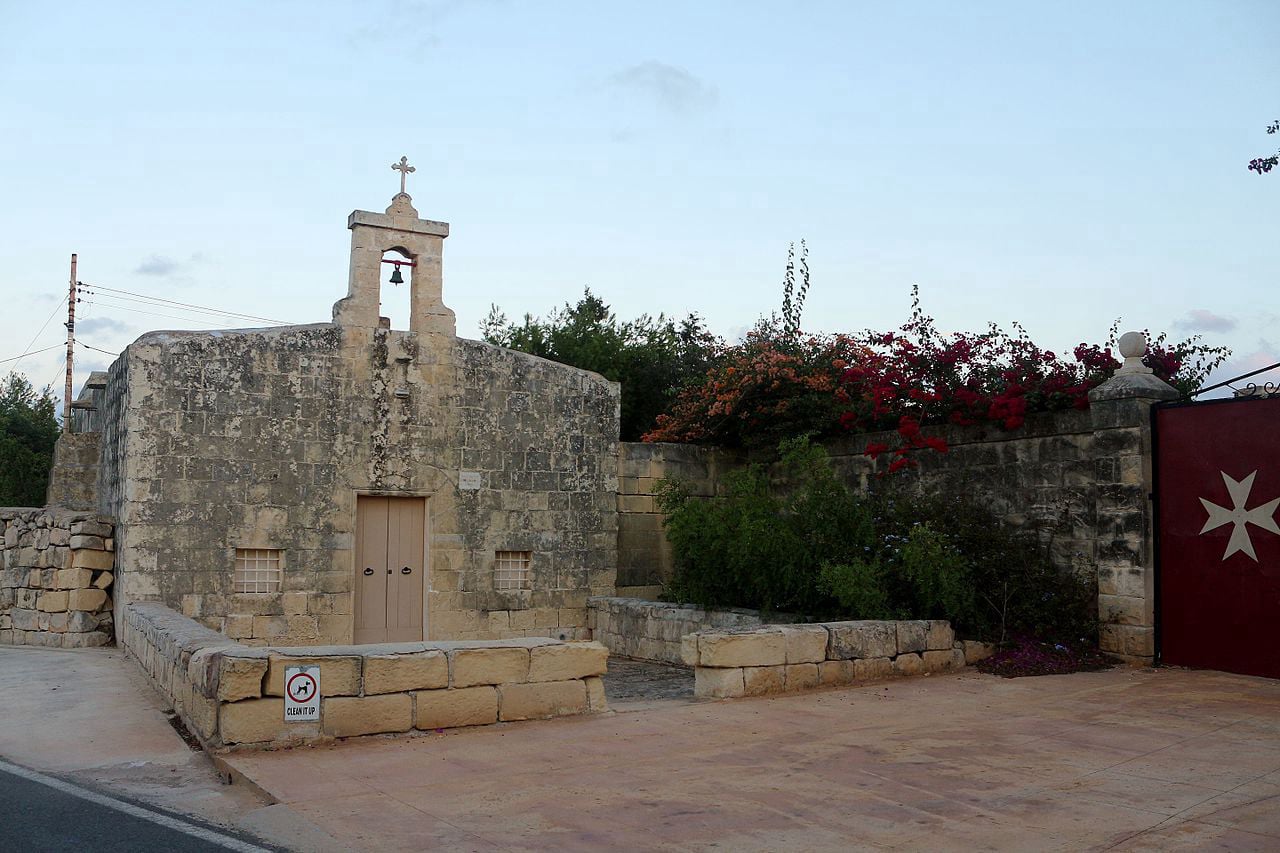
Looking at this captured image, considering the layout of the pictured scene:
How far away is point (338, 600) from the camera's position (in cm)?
1208

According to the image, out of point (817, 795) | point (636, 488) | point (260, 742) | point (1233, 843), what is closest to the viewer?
point (1233, 843)

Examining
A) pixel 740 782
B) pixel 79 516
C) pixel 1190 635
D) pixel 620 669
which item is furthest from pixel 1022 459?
pixel 79 516

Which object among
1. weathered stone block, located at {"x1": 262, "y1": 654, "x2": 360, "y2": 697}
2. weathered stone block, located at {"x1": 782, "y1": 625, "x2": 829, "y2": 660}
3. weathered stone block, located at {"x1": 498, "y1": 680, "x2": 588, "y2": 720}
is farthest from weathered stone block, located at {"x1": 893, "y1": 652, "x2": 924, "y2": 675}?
weathered stone block, located at {"x1": 262, "y1": 654, "x2": 360, "y2": 697}

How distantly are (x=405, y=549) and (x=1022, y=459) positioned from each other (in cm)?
723

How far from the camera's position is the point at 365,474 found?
12.4 metres

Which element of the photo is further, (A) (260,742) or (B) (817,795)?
(A) (260,742)

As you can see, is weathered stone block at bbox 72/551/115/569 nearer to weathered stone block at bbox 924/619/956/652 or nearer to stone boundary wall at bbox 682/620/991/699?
stone boundary wall at bbox 682/620/991/699

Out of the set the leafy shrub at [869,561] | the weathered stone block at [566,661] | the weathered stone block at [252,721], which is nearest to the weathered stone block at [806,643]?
the leafy shrub at [869,561]

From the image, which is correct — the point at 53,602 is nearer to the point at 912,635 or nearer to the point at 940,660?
the point at 912,635

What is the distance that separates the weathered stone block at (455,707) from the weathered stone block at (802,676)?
256cm

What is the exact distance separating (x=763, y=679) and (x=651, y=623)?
13.0 ft

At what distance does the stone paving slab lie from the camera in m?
4.74

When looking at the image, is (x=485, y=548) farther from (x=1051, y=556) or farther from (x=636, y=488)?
(x=1051, y=556)

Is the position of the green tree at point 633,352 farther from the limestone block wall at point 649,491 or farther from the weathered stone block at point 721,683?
the weathered stone block at point 721,683
